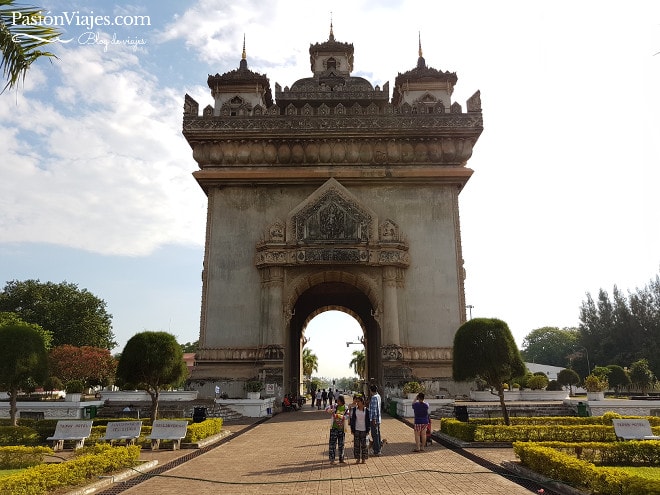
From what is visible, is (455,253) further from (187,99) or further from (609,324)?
(609,324)

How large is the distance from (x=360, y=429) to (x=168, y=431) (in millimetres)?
5175

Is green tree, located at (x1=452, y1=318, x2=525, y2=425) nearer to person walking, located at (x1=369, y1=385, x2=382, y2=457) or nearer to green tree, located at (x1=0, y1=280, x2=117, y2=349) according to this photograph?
person walking, located at (x1=369, y1=385, x2=382, y2=457)

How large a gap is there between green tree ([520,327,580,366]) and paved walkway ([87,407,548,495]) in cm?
8585

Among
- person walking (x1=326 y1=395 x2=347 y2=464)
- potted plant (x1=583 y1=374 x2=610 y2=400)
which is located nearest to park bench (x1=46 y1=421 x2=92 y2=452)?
person walking (x1=326 y1=395 x2=347 y2=464)

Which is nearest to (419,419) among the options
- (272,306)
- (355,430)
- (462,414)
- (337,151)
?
(355,430)

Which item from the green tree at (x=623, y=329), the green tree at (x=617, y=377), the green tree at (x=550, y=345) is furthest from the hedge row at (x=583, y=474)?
the green tree at (x=550, y=345)

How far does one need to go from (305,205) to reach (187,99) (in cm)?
925

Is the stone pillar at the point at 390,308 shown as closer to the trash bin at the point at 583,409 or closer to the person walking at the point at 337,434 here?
the trash bin at the point at 583,409

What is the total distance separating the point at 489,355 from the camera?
15.7m

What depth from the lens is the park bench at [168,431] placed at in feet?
43.4

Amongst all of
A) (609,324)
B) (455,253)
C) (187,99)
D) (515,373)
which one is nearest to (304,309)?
(455,253)

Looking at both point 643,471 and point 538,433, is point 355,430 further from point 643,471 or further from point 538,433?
point 643,471

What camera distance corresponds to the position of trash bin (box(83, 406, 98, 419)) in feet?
66.2

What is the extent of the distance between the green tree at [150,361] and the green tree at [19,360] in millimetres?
2859
